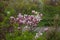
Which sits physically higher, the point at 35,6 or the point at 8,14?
the point at 8,14

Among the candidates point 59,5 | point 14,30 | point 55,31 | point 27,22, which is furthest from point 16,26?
point 59,5

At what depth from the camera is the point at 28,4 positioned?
35.8 feet

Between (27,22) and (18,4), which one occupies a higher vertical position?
(27,22)

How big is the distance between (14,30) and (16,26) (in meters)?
0.10

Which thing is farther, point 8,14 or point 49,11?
point 49,11

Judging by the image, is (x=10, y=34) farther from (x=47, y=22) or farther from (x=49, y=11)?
(x=49, y=11)

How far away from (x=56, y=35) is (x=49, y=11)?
17.5 feet

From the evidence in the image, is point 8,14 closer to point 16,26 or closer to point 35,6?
point 16,26

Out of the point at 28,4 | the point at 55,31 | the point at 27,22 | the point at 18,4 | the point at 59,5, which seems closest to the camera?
the point at 27,22

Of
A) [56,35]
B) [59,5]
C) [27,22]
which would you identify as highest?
[27,22]

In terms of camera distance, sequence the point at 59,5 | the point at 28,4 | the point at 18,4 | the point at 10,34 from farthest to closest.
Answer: the point at 59,5 < the point at 28,4 < the point at 18,4 < the point at 10,34

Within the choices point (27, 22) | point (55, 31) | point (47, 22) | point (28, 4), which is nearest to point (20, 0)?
point (28, 4)

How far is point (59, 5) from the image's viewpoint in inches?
468

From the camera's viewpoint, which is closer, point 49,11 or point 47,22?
point 47,22
